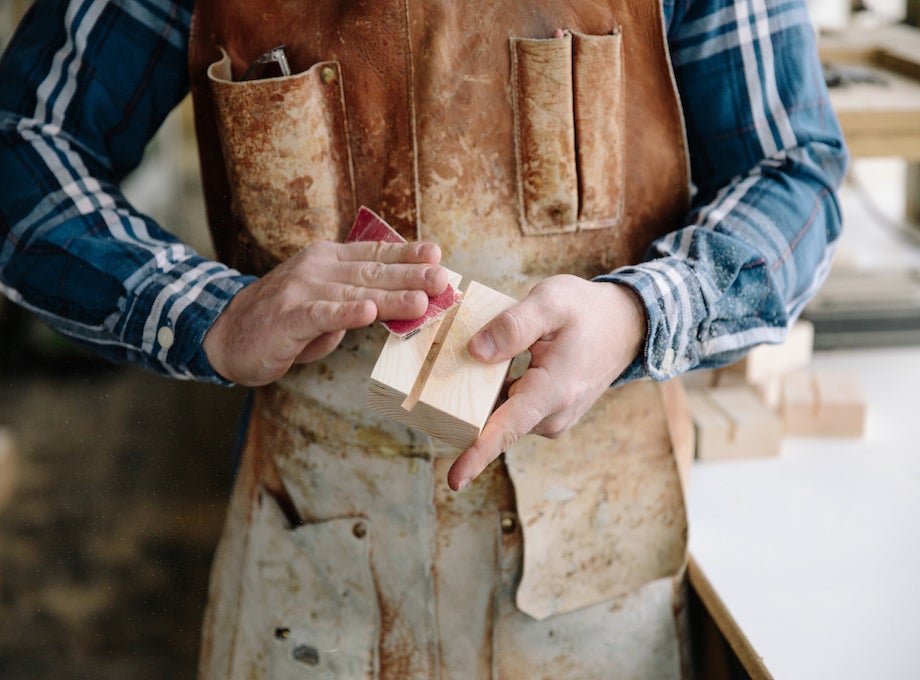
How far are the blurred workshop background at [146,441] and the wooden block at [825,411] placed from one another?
373 millimetres

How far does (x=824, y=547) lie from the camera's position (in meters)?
1.25

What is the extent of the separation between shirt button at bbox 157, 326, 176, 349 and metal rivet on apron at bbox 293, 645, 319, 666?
0.41 meters

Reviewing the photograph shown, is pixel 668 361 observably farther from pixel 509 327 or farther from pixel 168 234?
pixel 168 234

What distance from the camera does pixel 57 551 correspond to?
3.20 metres

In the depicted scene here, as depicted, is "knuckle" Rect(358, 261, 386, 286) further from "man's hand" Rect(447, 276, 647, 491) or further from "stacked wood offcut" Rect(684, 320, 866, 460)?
"stacked wood offcut" Rect(684, 320, 866, 460)

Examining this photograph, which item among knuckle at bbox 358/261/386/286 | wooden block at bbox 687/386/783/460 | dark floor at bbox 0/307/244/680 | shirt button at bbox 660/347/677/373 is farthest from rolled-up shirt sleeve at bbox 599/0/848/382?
dark floor at bbox 0/307/244/680

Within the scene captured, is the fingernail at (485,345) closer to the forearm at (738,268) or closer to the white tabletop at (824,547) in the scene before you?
the forearm at (738,268)

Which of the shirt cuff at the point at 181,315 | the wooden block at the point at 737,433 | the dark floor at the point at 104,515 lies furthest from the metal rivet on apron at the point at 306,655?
the dark floor at the point at 104,515

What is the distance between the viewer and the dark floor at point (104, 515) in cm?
277

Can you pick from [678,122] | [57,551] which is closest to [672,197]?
[678,122]

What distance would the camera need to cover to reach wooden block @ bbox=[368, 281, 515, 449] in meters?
0.84

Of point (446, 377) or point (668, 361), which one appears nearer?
point (446, 377)

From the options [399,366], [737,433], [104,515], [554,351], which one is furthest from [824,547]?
[104,515]

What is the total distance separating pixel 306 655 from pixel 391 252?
56 cm
